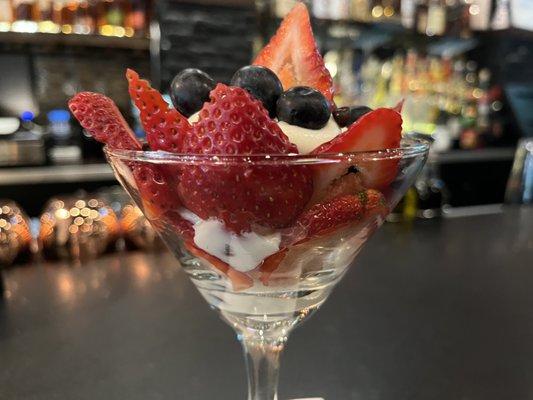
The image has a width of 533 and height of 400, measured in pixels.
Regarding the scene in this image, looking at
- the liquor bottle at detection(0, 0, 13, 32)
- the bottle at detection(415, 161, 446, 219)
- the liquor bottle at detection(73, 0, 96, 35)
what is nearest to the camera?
the bottle at detection(415, 161, 446, 219)

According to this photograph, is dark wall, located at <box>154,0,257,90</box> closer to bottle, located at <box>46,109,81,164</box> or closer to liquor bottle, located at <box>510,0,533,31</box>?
bottle, located at <box>46,109,81,164</box>

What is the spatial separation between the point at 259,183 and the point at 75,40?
2.12m

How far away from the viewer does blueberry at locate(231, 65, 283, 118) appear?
1.41ft

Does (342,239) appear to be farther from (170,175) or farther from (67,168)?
(67,168)

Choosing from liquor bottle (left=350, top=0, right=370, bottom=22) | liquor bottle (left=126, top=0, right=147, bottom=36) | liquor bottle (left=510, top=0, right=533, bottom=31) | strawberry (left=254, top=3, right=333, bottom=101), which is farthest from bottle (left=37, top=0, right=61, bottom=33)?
liquor bottle (left=510, top=0, right=533, bottom=31)

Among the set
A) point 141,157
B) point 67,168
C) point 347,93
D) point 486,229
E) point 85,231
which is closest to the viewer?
point 141,157

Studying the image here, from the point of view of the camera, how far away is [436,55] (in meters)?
2.89

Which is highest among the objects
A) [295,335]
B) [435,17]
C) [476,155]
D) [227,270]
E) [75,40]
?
[435,17]

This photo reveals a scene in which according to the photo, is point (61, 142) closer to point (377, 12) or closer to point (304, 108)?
point (377, 12)

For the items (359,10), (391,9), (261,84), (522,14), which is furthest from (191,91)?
(522,14)

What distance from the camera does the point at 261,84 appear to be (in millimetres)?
433

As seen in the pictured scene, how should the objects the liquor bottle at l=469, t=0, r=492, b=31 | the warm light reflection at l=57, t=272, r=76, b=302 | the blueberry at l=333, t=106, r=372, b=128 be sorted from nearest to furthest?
the blueberry at l=333, t=106, r=372, b=128, the warm light reflection at l=57, t=272, r=76, b=302, the liquor bottle at l=469, t=0, r=492, b=31

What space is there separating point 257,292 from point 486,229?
2.81 feet

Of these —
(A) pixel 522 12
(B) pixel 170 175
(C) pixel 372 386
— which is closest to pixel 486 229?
(C) pixel 372 386
